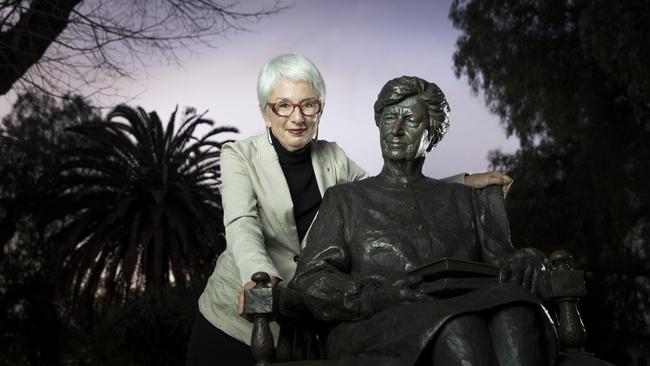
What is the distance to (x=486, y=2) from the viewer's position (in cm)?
1229

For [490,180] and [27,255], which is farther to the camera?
[27,255]

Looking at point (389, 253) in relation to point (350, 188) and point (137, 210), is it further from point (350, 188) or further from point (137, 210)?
point (137, 210)

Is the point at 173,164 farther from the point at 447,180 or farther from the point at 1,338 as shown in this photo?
the point at 447,180

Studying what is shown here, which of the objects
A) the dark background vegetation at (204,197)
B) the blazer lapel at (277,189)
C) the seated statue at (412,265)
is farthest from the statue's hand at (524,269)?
the dark background vegetation at (204,197)

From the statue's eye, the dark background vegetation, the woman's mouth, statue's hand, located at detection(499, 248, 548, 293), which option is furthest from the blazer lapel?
the dark background vegetation

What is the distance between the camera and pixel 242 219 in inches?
104

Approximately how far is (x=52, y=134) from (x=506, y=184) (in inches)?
485

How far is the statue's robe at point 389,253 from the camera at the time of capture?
7.30ft

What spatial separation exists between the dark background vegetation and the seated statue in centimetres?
719

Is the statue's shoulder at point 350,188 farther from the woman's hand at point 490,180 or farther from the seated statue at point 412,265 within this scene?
the woman's hand at point 490,180

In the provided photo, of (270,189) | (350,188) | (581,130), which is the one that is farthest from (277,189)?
(581,130)

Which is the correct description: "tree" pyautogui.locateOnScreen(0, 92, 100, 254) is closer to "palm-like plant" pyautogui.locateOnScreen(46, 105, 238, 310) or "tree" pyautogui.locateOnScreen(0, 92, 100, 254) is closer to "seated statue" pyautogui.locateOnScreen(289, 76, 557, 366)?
"palm-like plant" pyautogui.locateOnScreen(46, 105, 238, 310)

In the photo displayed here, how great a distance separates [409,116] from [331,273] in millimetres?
592

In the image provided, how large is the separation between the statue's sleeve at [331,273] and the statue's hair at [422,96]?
1.16ft
